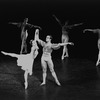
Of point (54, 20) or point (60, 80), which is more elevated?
point (54, 20)

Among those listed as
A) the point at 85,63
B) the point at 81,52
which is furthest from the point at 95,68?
the point at 81,52

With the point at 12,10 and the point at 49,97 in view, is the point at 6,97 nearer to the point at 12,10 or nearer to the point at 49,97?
the point at 49,97

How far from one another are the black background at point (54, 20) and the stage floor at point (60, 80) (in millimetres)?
2414

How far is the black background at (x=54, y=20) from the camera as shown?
63.3 feet

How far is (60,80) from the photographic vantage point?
42.9 feet

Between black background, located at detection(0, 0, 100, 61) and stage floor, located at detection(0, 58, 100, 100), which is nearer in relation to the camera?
stage floor, located at detection(0, 58, 100, 100)

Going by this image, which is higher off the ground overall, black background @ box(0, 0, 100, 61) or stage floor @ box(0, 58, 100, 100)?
black background @ box(0, 0, 100, 61)

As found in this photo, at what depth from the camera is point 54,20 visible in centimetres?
2644

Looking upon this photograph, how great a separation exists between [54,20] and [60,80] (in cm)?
1370

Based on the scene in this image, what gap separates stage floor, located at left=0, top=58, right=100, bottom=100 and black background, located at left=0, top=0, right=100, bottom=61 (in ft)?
7.92

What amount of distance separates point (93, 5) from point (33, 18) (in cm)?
565

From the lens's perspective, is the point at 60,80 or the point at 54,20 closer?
the point at 60,80

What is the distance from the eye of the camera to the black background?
19.3m

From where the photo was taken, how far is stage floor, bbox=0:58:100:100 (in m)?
11.4
